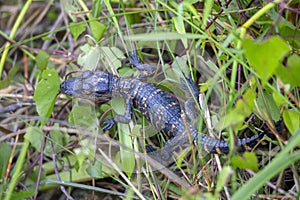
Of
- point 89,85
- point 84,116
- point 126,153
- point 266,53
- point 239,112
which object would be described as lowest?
point 126,153

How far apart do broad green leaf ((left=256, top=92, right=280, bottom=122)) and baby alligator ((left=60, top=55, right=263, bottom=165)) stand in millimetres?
435

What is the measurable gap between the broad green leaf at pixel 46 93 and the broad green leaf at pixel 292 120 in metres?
1.25

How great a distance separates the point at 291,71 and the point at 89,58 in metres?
1.42

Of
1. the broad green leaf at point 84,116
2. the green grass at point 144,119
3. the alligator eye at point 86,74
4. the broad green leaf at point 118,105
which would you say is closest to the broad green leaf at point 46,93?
the green grass at point 144,119

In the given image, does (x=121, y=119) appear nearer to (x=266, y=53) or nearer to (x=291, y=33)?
(x=291, y=33)

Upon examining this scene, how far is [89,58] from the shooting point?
279 centimetres

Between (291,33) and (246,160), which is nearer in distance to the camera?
(246,160)

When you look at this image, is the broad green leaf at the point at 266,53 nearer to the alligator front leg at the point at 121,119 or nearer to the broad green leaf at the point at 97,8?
the alligator front leg at the point at 121,119

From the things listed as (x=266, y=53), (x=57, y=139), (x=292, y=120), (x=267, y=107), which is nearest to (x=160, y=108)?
(x=57, y=139)

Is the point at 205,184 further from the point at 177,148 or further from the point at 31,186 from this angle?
the point at 31,186

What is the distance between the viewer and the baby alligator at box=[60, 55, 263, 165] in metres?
2.54

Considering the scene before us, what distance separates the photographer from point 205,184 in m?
2.37

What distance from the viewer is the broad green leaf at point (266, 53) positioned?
149 cm

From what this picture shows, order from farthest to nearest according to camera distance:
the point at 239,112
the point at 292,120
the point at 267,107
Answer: the point at 267,107, the point at 292,120, the point at 239,112
